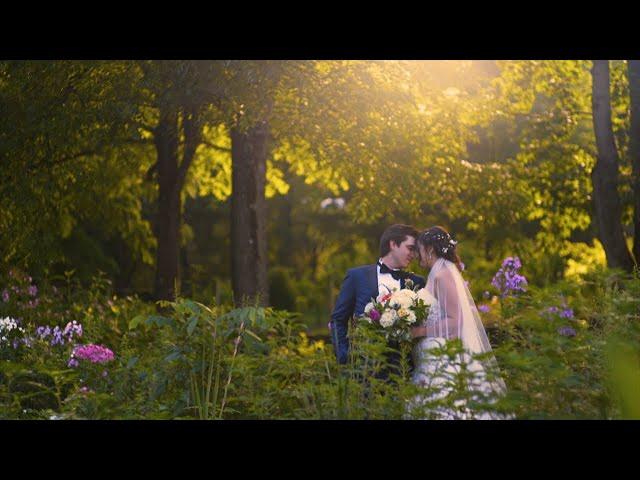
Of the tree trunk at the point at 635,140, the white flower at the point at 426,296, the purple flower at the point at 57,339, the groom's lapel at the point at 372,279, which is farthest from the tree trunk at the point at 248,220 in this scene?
the white flower at the point at 426,296

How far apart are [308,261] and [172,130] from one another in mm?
27726

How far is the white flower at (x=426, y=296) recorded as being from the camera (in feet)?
27.5

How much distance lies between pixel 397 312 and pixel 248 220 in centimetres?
1034

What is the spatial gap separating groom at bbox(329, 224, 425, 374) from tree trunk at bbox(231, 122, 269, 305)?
932 cm

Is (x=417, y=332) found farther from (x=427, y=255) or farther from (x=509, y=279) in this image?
(x=509, y=279)

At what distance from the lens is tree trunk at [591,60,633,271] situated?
48.8ft

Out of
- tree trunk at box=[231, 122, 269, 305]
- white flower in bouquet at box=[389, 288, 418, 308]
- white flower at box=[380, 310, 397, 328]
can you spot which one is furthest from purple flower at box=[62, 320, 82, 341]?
tree trunk at box=[231, 122, 269, 305]

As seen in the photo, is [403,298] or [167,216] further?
[167,216]

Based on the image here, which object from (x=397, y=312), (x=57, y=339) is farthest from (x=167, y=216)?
(x=397, y=312)

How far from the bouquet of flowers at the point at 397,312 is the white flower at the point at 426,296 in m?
0.24

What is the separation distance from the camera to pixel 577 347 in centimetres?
557

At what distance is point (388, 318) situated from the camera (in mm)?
7680
